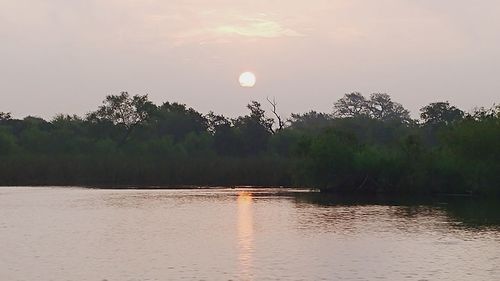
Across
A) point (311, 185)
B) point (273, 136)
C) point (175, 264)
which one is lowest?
point (175, 264)

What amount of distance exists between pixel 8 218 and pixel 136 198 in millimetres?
16800

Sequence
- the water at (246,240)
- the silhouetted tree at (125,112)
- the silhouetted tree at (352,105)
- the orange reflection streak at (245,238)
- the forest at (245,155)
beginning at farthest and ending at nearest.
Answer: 1. the silhouetted tree at (352,105)
2. the silhouetted tree at (125,112)
3. the forest at (245,155)
4. the orange reflection streak at (245,238)
5. the water at (246,240)

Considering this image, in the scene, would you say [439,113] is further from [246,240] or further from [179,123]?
[246,240]

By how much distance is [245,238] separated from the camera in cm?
3156

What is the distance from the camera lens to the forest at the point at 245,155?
2500 inches

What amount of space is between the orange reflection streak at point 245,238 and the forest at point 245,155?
17.8 m

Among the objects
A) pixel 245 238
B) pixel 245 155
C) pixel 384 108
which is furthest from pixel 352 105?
pixel 245 238

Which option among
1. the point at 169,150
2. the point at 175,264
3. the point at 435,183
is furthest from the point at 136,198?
the point at 169,150

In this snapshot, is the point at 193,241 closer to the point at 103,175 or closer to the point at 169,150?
the point at 103,175

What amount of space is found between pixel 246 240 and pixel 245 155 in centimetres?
7414

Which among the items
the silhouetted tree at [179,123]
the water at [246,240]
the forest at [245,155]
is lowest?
the water at [246,240]

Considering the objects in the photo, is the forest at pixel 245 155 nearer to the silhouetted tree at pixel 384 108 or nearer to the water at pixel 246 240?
the water at pixel 246 240

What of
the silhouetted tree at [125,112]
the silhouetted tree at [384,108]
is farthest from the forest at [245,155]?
the silhouetted tree at [384,108]

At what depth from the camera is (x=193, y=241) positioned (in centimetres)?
3042
